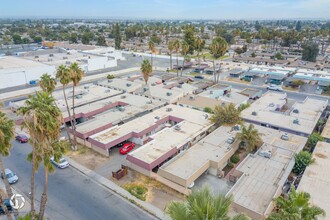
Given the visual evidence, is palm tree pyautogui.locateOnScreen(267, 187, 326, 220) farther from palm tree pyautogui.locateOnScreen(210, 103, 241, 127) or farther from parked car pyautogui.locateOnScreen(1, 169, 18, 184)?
parked car pyautogui.locateOnScreen(1, 169, 18, 184)

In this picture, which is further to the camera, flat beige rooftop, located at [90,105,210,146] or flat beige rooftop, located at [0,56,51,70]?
flat beige rooftop, located at [0,56,51,70]

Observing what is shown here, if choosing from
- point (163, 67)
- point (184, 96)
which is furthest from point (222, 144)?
point (163, 67)

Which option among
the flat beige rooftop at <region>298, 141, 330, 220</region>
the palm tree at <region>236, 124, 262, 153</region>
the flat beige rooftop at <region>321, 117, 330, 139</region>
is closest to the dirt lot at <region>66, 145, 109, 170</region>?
the palm tree at <region>236, 124, 262, 153</region>

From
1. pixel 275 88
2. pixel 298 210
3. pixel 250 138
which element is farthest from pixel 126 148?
pixel 275 88

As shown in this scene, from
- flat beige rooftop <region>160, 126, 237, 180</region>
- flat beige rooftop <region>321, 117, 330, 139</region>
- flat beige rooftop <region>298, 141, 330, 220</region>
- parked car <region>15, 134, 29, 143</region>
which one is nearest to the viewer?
flat beige rooftop <region>298, 141, 330, 220</region>

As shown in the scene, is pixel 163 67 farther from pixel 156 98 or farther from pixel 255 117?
pixel 255 117

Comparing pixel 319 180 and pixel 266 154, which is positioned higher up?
pixel 266 154

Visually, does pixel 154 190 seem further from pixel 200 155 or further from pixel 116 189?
pixel 200 155
